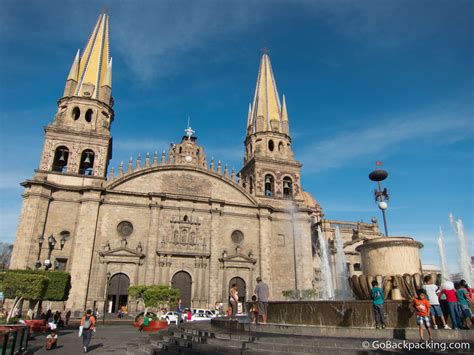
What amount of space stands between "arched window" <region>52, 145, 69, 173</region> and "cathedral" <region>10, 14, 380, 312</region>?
113 millimetres

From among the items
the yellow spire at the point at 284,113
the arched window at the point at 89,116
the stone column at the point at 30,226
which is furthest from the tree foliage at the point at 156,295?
the yellow spire at the point at 284,113

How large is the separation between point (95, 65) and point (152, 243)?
1813 centimetres

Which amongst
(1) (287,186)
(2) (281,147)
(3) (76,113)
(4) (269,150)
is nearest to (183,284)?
(1) (287,186)

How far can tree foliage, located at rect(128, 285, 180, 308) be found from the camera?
21.9 m

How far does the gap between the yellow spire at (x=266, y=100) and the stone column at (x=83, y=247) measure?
18301 mm

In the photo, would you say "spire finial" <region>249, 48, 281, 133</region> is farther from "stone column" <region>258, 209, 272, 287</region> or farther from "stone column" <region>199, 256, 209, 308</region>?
"stone column" <region>199, 256, 209, 308</region>

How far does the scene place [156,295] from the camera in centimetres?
2198

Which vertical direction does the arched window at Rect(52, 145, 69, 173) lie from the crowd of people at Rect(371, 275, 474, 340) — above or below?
above

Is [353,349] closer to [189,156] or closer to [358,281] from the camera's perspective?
[358,281]

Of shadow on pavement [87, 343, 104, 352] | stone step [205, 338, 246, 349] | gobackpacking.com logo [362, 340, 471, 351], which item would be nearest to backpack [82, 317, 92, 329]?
shadow on pavement [87, 343, 104, 352]

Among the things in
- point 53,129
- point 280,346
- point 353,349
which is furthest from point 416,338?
point 53,129

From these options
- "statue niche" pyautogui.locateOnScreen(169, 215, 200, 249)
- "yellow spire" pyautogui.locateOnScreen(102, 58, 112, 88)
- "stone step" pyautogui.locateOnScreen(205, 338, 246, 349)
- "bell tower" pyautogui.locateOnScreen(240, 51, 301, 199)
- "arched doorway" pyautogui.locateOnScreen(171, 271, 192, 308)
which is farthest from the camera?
"bell tower" pyautogui.locateOnScreen(240, 51, 301, 199)

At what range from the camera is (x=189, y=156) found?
32.7 m

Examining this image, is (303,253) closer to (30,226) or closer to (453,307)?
(30,226)
